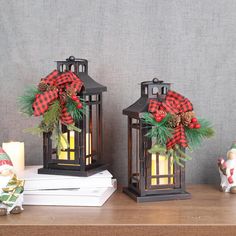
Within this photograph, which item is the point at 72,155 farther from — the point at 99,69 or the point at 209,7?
the point at 209,7

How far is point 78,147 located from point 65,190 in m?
0.13

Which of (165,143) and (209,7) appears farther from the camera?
(209,7)

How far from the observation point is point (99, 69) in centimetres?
152

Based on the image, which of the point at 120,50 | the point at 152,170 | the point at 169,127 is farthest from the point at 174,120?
the point at 120,50

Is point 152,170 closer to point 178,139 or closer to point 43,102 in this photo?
point 178,139

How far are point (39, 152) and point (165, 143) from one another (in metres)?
0.48

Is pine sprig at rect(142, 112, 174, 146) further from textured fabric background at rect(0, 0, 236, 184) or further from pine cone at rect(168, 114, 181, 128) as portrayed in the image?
textured fabric background at rect(0, 0, 236, 184)

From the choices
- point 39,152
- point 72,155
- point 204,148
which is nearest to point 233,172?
point 204,148

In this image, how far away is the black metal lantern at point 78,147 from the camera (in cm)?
131

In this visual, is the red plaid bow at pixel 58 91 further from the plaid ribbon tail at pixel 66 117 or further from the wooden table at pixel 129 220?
the wooden table at pixel 129 220

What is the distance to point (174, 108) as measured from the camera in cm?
125

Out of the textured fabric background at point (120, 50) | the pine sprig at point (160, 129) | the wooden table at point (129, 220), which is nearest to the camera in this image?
the wooden table at point (129, 220)

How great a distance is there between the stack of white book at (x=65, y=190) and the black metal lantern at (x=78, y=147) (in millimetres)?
37

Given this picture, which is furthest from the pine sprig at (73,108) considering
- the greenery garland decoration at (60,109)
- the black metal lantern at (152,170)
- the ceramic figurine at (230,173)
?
the ceramic figurine at (230,173)
